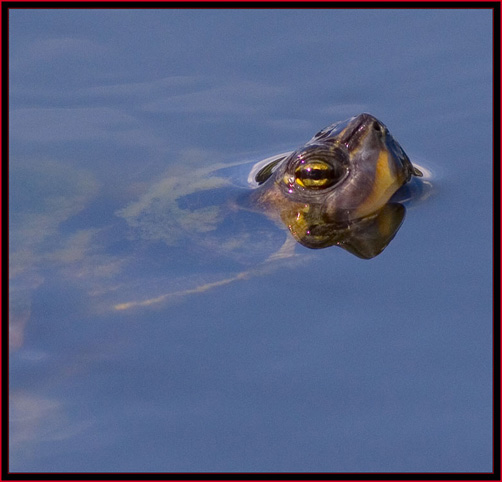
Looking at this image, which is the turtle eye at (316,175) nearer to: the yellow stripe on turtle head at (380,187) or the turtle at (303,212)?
the turtle at (303,212)

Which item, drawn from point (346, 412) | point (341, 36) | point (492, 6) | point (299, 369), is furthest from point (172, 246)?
point (492, 6)

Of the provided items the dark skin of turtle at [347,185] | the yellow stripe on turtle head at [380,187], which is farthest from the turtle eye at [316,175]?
the yellow stripe on turtle head at [380,187]

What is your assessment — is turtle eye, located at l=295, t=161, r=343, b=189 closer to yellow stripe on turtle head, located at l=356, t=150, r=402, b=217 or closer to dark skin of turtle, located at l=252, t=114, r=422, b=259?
dark skin of turtle, located at l=252, t=114, r=422, b=259

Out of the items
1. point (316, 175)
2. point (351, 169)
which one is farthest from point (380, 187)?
point (316, 175)

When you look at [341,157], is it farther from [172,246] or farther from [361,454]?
[361,454]

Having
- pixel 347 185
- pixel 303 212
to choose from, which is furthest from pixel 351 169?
pixel 303 212

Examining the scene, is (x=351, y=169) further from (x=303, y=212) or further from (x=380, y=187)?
(x=303, y=212)

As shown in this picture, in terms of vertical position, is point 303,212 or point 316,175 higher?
point 316,175

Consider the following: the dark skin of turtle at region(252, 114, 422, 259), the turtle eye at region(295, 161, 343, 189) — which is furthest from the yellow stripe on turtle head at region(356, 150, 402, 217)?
the turtle eye at region(295, 161, 343, 189)
